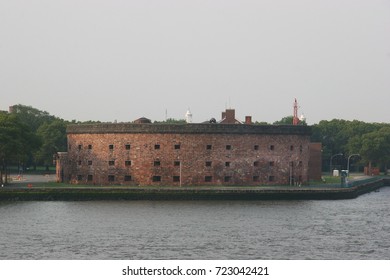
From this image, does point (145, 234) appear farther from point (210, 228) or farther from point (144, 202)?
point (144, 202)

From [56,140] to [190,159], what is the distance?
35419mm

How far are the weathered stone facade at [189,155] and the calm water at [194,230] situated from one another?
6.20 m

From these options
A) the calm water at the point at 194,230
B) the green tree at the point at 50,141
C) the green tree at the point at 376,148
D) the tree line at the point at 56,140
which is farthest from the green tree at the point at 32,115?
the calm water at the point at 194,230

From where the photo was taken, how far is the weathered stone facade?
58812 mm

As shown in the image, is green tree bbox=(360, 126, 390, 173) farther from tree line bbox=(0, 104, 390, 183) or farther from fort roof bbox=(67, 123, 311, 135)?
fort roof bbox=(67, 123, 311, 135)

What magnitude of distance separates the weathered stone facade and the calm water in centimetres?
620

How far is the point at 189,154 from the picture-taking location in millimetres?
58812

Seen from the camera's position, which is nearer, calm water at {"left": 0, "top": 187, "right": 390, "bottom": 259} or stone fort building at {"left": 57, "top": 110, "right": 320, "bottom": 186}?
calm water at {"left": 0, "top": 187, "right": 390, "bottom": 259}


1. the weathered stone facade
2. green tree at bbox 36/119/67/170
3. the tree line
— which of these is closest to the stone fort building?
the weathered stone facade

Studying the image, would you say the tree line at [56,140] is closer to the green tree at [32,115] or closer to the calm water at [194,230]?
the green tree at [32,115]

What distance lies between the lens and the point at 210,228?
41.3 metres

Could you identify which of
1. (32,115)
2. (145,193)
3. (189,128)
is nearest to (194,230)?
(145,193)

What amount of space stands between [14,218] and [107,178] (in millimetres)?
15352
